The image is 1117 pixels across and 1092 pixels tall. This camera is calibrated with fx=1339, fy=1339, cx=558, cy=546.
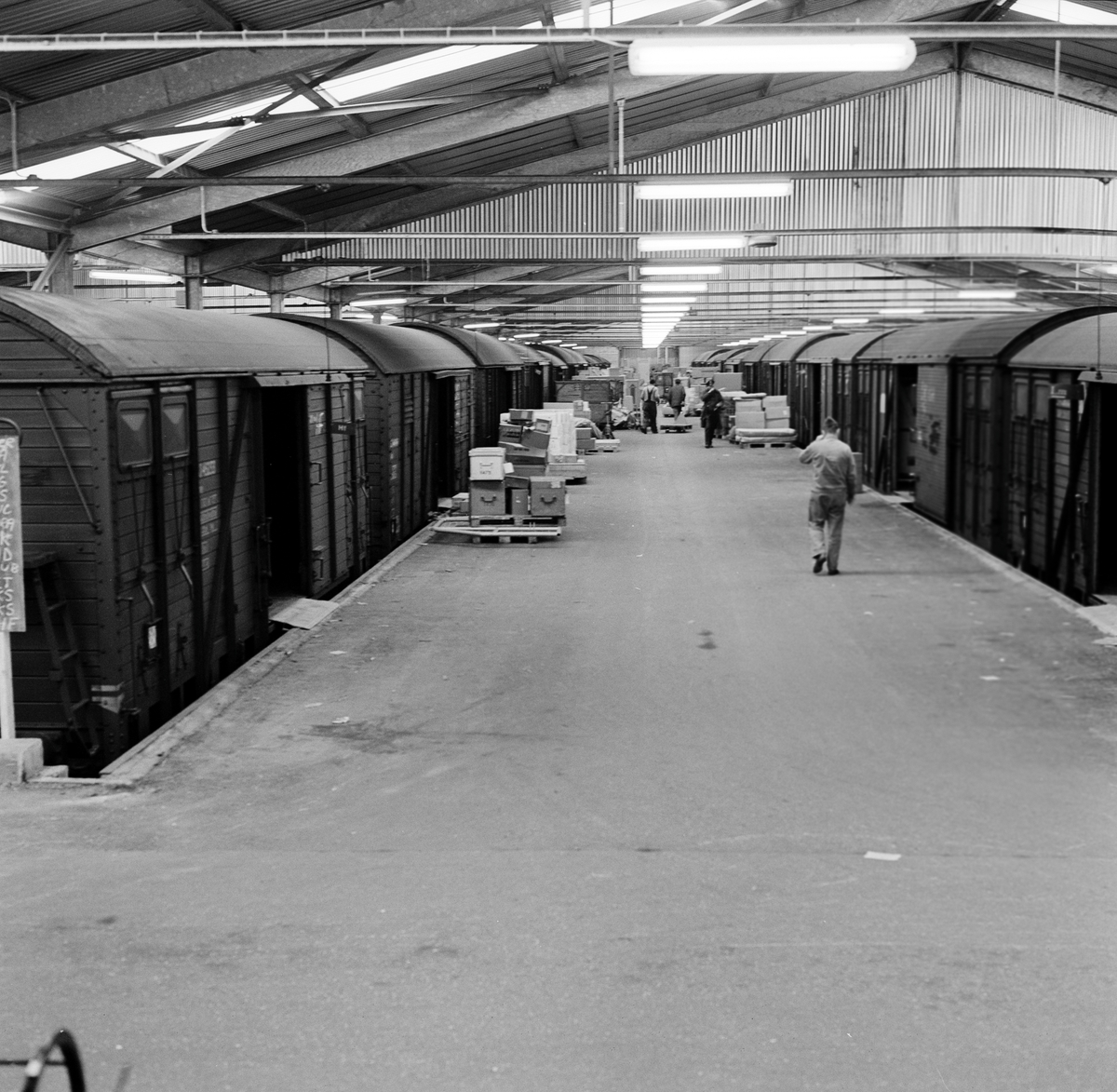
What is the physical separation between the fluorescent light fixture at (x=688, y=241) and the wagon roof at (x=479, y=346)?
Result: 7643mm

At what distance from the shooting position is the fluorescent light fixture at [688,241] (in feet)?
53.1

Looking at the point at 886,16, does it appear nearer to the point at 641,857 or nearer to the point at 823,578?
the point at 823,578

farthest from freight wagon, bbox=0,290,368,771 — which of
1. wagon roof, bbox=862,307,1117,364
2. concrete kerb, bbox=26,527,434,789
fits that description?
wagon roof, bbox=862,307,1117,364

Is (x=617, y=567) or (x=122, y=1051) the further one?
(x=617, y=567)

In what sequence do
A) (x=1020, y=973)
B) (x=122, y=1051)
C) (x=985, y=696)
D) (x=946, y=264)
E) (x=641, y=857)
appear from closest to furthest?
(x=122, y=1051), (x=1020, y=973), (x=641, y=857), (x=985, y=696), (x=946, y=264)

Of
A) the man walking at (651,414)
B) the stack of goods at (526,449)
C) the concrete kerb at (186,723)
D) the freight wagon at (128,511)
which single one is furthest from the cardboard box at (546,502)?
the man walking at (651,414)

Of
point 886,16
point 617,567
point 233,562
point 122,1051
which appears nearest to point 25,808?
point 122,1051

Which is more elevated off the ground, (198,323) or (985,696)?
(198,323)

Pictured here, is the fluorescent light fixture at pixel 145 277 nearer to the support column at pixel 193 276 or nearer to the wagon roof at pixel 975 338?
the support column at pixel 193 276

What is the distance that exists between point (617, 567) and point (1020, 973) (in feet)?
37.9

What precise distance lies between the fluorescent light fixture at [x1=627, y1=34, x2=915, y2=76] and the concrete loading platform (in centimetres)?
421

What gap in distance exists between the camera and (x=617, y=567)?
16.8m

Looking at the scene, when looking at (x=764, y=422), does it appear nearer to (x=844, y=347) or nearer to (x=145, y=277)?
(x=844, y=347)

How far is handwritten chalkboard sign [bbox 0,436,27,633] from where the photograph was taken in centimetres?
769
